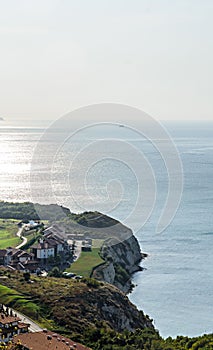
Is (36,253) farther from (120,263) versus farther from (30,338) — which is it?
(30,338)

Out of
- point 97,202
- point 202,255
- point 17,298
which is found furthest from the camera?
point 97,202

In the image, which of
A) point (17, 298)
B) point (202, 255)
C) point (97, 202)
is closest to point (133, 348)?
point (17, 298)

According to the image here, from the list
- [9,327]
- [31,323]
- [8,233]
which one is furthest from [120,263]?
[9,327]

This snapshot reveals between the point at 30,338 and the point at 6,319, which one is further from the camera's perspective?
the point at 6,319

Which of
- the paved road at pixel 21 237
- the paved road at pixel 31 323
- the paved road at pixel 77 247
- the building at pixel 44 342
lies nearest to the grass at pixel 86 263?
the paved road at pixel 77 247

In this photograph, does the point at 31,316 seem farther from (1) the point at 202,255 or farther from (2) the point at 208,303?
(1) the point at 202,255

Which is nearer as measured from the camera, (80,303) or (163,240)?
(80,303)
